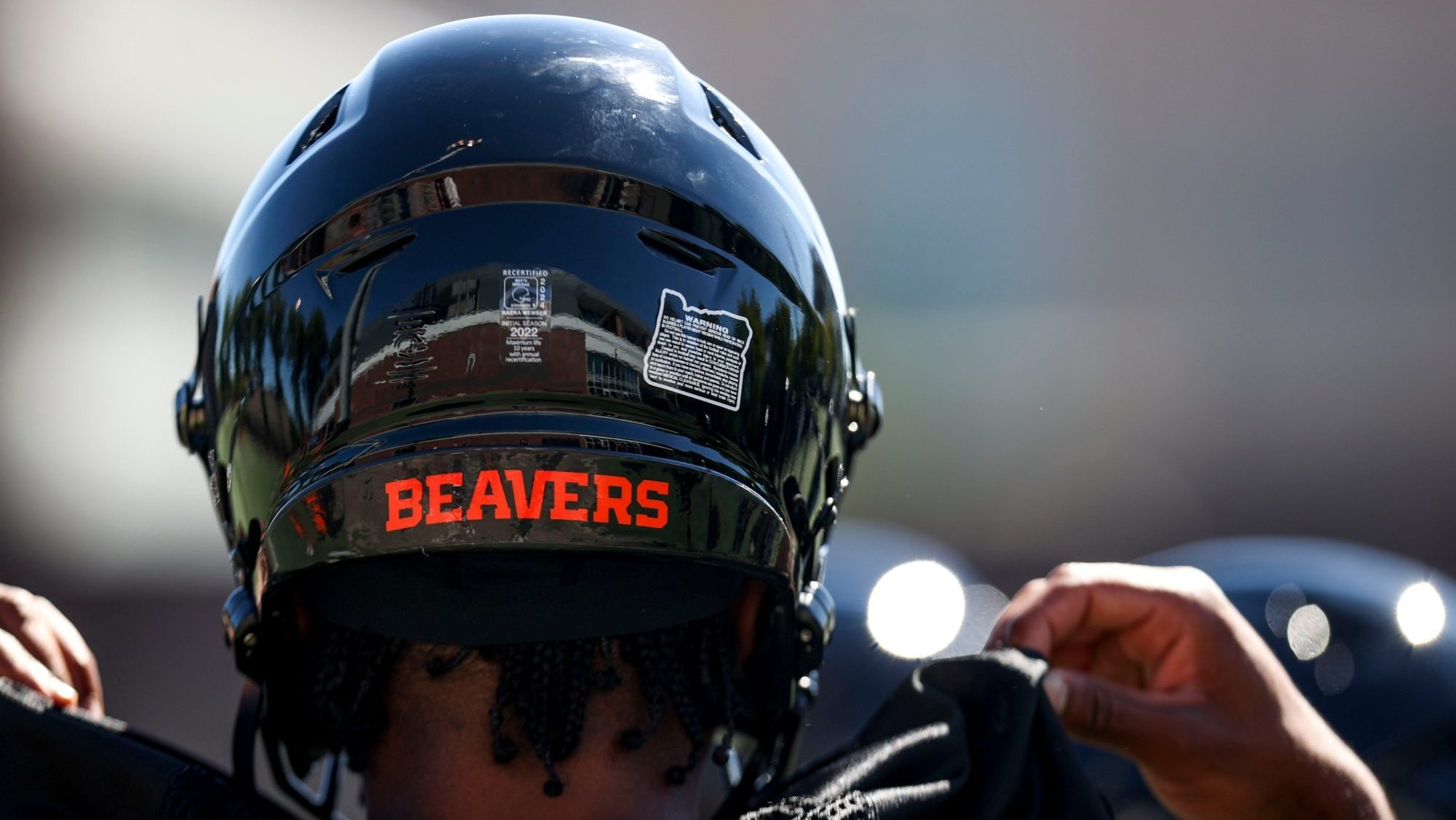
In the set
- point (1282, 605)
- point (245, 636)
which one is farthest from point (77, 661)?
point (1282, 605)

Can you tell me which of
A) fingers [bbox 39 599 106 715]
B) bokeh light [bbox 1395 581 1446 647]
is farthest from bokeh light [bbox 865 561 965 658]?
fingers [bbox 39 599 106 715]

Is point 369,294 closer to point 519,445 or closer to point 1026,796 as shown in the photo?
point 519,445

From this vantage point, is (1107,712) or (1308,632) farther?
(1308,632)

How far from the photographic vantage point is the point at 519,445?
1.79 m

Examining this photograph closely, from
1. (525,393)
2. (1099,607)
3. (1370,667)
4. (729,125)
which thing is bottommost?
(1370,667)

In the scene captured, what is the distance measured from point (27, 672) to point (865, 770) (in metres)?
1.02

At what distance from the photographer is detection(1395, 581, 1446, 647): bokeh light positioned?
11.0 ft

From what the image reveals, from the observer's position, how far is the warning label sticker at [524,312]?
72.6 inches

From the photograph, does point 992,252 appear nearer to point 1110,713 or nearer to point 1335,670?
point 1335,670

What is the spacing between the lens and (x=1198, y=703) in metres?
2.18

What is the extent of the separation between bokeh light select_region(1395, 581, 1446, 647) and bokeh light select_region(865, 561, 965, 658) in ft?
3.30

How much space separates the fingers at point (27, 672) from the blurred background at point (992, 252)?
6.96m

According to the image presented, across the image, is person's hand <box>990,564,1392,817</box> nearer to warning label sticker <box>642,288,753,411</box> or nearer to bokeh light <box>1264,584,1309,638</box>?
warning label sticker <box>642,288,753,411</box>

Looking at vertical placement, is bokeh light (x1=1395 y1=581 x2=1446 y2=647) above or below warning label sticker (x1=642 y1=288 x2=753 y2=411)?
below
